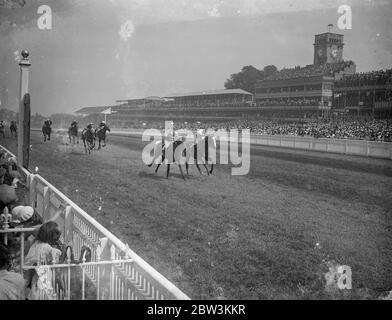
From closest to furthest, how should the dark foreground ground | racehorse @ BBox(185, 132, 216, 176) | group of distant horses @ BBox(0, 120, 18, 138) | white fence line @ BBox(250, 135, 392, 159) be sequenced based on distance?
the dark foreground ground
group of distant horses @ BBox(0, 120, 18, 138)
racehorse @ BBox(185, 132, 216, 176)
white fence line @ BBox(250, 135, 392, 159)

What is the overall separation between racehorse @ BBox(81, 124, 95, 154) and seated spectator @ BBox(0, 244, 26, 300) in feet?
27.0

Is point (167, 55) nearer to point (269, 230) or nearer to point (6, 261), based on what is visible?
point (269, 230)

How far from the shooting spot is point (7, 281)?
3426 millimetres

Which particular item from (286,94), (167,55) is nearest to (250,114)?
(286,94)

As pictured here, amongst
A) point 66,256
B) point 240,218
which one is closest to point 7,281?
point 66,256

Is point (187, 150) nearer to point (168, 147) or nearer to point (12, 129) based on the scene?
point (168, 147)

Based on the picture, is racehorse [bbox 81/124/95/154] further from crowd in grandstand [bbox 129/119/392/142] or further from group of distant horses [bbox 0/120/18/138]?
group of distant horses [bbox 0/120/18/138]

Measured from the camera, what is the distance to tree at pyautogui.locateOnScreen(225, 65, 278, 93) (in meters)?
10.2

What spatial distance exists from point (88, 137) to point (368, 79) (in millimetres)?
7899

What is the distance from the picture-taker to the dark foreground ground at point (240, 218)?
197 inches

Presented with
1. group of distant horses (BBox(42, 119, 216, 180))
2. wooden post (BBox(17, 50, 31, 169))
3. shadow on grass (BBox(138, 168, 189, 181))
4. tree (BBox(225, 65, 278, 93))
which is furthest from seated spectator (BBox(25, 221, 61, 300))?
group of distant horses (BBox(42, 119, 216, 180))

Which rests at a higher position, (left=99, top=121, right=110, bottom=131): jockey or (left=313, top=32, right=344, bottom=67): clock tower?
(left=313, top=32, right=344, bottom=67): clock tower
